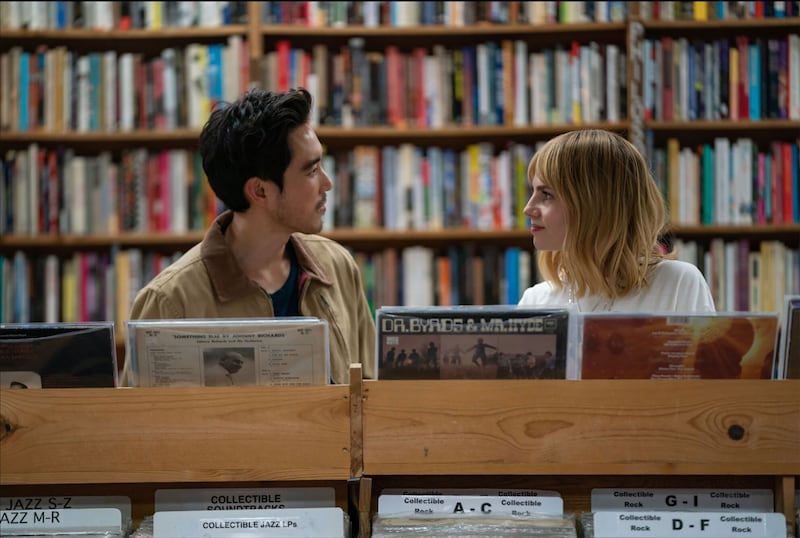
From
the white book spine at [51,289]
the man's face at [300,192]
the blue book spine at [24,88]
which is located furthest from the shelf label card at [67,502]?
the blue book spine at [24,88]

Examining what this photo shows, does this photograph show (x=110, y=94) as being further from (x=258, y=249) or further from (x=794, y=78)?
(x=794, y=78)

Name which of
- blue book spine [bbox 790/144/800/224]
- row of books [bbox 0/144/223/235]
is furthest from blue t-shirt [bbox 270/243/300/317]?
blue book spine [bbox 790/144/800/224]

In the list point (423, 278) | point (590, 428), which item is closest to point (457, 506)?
point (590, 428)

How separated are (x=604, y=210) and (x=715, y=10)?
1.73 m

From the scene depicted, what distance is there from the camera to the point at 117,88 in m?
3.16

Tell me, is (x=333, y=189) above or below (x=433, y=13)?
below

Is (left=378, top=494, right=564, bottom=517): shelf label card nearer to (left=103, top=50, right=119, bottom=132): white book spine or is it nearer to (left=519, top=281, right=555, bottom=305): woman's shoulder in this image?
(left=519, top=281, right=555, bottom=305): woman's shoulder

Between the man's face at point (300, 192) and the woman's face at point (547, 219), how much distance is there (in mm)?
451

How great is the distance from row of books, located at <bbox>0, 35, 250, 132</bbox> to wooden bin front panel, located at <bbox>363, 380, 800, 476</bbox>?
2136 mm

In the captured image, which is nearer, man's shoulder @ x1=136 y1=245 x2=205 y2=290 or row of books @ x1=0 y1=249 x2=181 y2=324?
man's shoulder @ x1=136 y1=245 x2=205 y2=290

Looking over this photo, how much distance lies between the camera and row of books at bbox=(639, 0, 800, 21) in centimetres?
316

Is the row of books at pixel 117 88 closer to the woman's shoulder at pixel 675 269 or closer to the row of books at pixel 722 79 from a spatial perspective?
the row of books at pixel 722 79

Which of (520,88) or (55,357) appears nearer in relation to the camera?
(55,357)

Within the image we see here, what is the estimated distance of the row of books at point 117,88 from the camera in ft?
10.3
